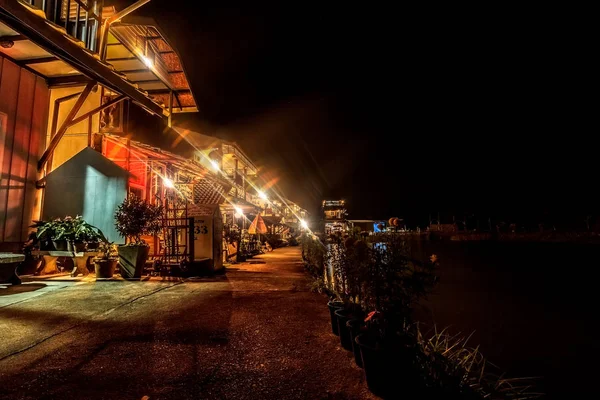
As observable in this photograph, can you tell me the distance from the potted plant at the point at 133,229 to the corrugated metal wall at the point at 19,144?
259 centimetres

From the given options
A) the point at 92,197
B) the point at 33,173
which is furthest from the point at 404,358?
the point at 33,173

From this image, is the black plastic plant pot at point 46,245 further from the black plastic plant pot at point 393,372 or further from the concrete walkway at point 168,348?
the black plastic plant pot at point 393,372

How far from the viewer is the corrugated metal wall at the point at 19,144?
7.54 m

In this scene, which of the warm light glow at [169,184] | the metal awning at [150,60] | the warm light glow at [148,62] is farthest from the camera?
the warm light glow at [169,184]

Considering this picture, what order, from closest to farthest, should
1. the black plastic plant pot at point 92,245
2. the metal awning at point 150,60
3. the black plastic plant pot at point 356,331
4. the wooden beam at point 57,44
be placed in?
the black plastic plant pot at point 356,331
the wooden beam at point 57,44
the black plastic plant pot at point 92,245
the metal awning at point 150,60

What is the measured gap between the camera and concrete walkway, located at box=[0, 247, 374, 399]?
2.48 m

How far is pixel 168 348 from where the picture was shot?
3309mm

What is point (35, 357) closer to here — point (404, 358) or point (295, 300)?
point (404, 358)

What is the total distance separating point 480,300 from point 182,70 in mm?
13245

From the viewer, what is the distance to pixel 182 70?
11430 millimetres

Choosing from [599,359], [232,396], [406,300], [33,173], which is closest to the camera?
[232,396]

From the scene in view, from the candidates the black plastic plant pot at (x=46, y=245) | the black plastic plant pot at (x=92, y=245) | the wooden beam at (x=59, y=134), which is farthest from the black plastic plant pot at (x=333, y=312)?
the wooden beam at (x=59, y=134)

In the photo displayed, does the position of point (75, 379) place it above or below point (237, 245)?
below

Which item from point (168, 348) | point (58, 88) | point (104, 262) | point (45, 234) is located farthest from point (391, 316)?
point (58, 88)
